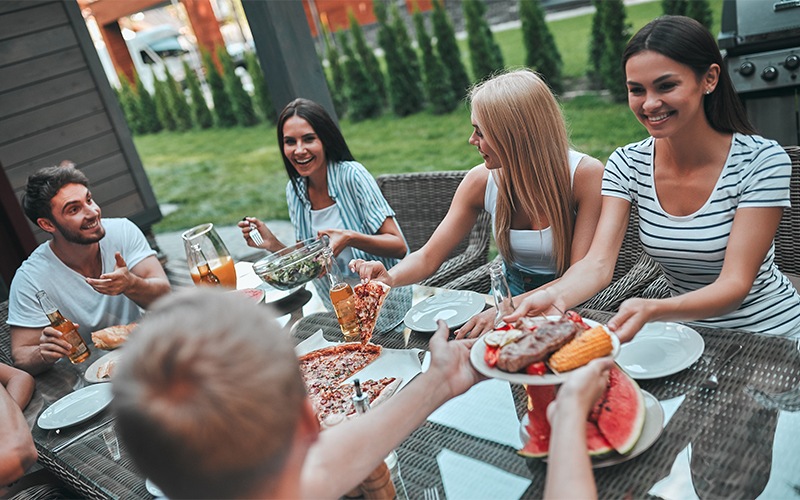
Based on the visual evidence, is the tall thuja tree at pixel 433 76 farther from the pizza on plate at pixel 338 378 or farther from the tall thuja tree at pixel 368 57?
the pizza on plate at pixel 338 378

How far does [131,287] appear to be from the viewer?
271 centimetres

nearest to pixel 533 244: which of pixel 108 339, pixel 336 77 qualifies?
pixel 108 339

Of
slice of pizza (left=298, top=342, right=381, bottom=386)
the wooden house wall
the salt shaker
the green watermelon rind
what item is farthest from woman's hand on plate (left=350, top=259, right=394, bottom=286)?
the wooden house wall

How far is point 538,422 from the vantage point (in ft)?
4.49

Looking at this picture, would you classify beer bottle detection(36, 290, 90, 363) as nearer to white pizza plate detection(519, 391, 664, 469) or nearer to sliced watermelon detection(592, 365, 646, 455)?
white pizza plate detection(519, 391, 664, 469)

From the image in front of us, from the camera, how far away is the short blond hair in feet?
2.51

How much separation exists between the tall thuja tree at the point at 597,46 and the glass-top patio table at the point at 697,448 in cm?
526

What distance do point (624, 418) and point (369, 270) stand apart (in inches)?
44.9

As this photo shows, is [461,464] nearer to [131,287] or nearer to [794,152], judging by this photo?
[794,152]

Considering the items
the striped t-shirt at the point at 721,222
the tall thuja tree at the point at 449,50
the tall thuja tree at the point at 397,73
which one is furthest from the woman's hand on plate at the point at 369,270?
the tall thuja tree at the point at 397,73

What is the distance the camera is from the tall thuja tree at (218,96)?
1068 cm

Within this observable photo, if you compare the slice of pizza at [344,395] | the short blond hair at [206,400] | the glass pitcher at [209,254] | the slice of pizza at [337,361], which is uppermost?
the short blond hair at [206,400]

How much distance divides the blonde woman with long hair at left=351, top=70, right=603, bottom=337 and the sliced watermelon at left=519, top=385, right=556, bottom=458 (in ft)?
3.18

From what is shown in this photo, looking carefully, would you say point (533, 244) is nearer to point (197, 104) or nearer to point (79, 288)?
point (79, 288)
